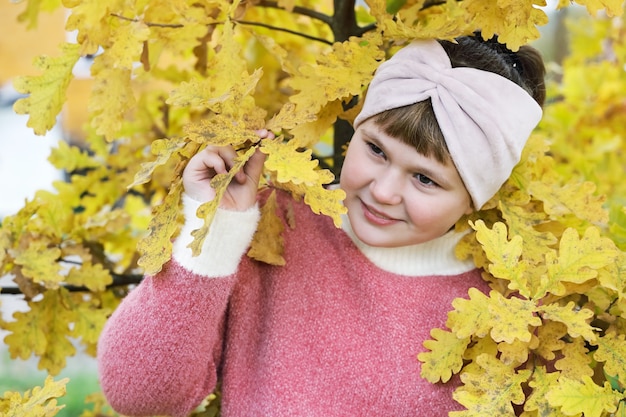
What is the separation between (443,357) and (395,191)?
0.23 metres

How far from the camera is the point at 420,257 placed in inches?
44.7

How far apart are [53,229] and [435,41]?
2.38 feet

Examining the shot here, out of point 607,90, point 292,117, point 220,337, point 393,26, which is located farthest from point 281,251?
point 607,90

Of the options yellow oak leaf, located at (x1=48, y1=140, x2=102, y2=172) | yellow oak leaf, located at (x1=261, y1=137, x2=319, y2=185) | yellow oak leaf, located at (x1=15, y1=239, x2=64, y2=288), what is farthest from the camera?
yellow oak leaf, located at (x1=48, y1=140, x2=102, y2=172)

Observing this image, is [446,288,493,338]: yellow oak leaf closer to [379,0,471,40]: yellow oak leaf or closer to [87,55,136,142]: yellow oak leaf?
[379,0,471,40]: yellow oak leaf

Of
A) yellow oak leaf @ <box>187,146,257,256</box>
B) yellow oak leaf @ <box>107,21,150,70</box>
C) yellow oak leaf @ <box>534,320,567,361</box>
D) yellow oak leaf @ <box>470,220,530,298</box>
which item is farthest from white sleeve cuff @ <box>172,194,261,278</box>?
yellow oak leaf @ <box>534,320,567,361</box>

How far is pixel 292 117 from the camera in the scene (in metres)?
0.91

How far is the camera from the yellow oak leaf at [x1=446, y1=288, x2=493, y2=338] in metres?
0.89

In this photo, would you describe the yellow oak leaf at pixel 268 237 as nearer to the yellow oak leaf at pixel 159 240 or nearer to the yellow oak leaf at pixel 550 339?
the yellow oak leaf at pixel 159 240

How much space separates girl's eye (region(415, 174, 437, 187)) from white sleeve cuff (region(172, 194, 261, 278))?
24cm

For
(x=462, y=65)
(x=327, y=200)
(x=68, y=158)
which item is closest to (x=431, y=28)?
(x=462, y=65)

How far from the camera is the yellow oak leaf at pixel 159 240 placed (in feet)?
2.91

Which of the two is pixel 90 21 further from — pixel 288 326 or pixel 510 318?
pixel 510 318

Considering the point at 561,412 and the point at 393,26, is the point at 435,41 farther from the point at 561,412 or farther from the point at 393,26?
the point at 561,412
